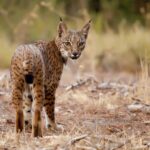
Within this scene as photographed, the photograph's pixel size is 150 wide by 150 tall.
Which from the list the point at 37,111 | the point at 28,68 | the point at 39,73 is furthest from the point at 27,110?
the point at 28,68

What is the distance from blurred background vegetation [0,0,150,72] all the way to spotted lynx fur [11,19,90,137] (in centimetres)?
690

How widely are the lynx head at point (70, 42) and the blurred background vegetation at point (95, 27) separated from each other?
6.82 metres

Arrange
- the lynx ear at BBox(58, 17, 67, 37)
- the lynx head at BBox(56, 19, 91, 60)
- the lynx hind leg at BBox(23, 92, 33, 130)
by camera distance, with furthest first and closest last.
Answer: the lynx ear at BBox(58, 17, 67, 37) → the lynx head at BBox(56, 19, 91, 60) → the lynx hind leg at BBox(23, 92, 33, 130)

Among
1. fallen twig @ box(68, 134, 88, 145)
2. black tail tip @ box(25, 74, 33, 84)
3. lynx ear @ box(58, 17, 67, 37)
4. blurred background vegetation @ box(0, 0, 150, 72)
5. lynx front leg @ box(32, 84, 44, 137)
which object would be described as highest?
blurred background vegetation @ box(0, 0, 150, 72)

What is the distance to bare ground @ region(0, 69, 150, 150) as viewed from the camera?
335 inches

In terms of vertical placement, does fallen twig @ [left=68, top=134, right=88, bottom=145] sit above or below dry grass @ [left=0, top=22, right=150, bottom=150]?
below

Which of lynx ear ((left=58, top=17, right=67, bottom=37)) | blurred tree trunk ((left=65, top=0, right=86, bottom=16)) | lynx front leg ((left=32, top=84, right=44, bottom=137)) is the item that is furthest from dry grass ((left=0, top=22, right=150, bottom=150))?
blurred tree trunk ((left=65, top=0, right=86, bottom=16))

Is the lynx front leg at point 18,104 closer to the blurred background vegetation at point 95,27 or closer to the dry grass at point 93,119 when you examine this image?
the dry grass at point 93,119

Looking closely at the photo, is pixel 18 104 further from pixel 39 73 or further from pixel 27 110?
pixel 27 110

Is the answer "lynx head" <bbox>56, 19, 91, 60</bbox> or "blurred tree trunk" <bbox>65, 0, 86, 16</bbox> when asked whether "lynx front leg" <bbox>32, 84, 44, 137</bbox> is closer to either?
"lynx head" <bbox>56, 19, 91, 60</bbox>

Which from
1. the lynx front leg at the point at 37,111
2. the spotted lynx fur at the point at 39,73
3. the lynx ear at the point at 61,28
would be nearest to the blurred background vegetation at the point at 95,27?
the lynx ear at the point at 61,28

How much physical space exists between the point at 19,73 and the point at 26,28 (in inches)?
450

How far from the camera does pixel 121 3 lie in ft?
78.4

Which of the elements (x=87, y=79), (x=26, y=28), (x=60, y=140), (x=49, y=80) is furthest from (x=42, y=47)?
(x=26, y=28)
